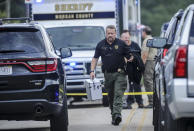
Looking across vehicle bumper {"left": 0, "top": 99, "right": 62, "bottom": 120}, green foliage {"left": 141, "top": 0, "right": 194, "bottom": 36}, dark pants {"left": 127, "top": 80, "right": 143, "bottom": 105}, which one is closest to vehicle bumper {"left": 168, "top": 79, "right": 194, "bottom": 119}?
vehicle bumper {"left": 0, "top": 99, "right": 62, "bottom": 120}

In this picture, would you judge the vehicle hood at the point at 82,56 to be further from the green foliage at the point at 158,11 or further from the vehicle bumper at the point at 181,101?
the green foliage at the point at 158,11

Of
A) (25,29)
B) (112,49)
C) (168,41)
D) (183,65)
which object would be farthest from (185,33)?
(112,49)

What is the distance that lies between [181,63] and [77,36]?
1135 cm

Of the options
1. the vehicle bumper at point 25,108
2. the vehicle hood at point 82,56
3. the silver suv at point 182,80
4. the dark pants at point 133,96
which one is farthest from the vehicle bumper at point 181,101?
the vehicle hood at point 82,56

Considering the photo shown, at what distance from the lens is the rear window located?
1125 cm

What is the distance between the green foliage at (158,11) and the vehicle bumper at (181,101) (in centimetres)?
7501

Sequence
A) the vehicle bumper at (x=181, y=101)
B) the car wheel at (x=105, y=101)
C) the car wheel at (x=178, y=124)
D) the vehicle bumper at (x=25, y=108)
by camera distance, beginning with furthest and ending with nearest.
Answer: the car wheel at (x=105, y=101) → the vehicle bumper at (x=25, y=108) → the car wheel at (x=178, y=124) → the vehicle bumper at (x=181, y=101)

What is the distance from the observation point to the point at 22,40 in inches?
448

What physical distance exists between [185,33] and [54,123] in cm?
357

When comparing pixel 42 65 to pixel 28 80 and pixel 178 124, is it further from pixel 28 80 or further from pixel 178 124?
pixel 178 124

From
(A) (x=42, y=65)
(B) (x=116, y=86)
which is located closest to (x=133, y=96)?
(B) (x=116, y=86)

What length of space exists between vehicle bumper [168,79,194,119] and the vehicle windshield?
11.0m

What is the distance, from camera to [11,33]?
11469 mm

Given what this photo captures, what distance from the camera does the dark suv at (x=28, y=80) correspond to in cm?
1095
